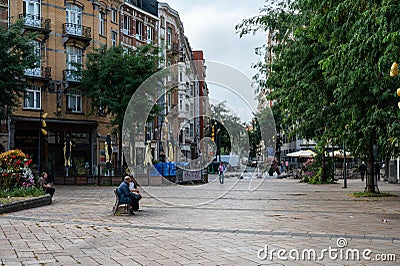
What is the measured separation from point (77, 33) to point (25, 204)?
26.5 m

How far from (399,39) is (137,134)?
26.3 metres

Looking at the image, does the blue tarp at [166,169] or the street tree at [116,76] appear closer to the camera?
the blue tarp at [166,169]

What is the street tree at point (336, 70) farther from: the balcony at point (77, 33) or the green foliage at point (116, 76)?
the balcony at point (77, 33)

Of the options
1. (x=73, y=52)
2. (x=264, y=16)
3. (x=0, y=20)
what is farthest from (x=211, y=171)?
(x=264, y=16)

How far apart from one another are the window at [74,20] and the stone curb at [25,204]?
79.7ft

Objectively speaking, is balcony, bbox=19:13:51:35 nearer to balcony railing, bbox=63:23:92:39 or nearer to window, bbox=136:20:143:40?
balcony railing, bbox=63:23:92:39

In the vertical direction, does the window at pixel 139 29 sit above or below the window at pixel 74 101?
above

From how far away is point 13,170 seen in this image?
1952 cm

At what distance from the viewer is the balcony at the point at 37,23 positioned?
38219 millimetres

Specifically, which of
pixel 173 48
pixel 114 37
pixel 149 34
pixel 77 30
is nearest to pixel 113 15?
pixel 114 37

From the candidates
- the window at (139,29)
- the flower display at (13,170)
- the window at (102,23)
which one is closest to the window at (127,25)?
the window at (139,29)

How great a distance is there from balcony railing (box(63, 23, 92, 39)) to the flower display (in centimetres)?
2276

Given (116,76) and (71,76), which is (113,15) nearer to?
(71,76)

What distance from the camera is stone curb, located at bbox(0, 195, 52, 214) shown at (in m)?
16.2
